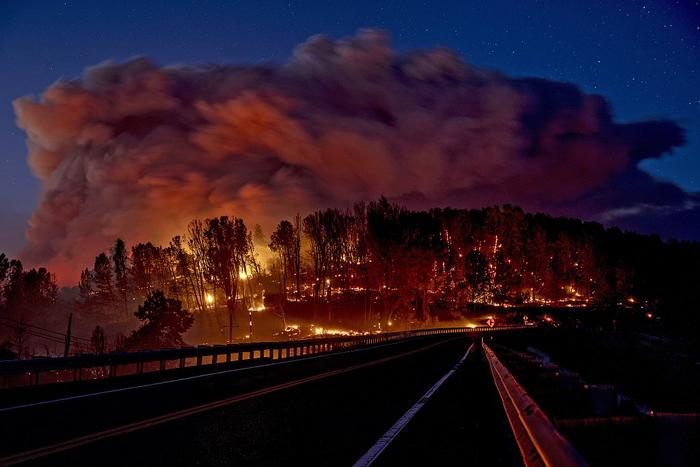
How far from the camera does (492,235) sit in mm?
140125

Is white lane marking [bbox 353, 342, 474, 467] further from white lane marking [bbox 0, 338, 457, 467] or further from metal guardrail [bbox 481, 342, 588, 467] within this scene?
white lane marking [bbox 0, 338, 457, 467]

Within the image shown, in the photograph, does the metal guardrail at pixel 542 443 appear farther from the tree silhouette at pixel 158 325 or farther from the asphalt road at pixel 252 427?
the tree silhouette at pixel 158 325

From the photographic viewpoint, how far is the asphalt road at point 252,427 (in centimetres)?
657

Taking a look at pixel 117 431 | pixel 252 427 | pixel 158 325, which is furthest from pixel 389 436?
pixel 158 325

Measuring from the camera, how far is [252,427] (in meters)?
8.77

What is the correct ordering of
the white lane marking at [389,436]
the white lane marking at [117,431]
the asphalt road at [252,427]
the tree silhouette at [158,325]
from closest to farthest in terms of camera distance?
the white lane marking at [117,431]
the white lane marking at [389,436]
the asphalt road at [252,427]
the tree silhouette at [158,325]

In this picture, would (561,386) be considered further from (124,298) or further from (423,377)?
(124,298)

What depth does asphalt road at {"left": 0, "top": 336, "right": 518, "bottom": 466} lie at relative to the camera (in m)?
6.57

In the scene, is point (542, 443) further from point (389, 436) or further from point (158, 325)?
point (158, 325)

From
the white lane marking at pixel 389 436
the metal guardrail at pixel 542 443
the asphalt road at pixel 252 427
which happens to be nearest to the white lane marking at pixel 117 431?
the asphalt road at pixel 252 427

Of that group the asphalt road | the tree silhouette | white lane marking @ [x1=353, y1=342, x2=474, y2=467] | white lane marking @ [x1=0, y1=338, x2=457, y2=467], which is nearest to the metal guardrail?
the asphalt road

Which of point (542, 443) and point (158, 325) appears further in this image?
point (158, 325)

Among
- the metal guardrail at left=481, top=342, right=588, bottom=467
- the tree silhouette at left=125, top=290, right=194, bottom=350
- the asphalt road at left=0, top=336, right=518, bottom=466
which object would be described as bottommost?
the tree silhouette at left=125, top=290, right=194, bottom=350

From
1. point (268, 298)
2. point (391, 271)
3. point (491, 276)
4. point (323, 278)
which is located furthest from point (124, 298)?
point (491, 276)
